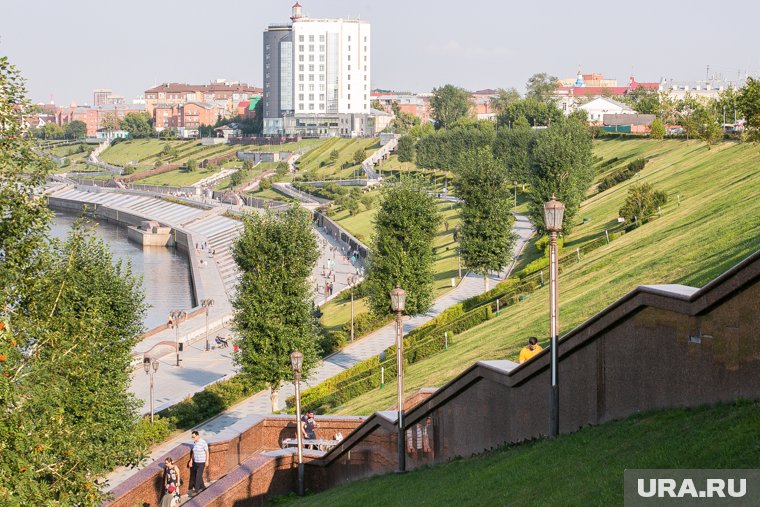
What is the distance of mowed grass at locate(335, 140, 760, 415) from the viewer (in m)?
25.7

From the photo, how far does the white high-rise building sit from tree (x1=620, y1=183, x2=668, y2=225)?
443 ft

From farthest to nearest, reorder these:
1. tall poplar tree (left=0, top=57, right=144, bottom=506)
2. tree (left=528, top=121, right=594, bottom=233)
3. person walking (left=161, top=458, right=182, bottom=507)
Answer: tree (left=528, top=121, right=594, bottom=233) < person walking (left=161, top=458, right=182, bottom=507) < tall poplar tree (left=0, top=57, right=144, bottom=506)

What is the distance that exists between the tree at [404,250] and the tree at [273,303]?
6.85m

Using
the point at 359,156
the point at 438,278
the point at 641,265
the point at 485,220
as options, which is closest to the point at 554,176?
the point at 485,220

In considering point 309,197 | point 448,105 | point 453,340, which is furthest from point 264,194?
point 453,340

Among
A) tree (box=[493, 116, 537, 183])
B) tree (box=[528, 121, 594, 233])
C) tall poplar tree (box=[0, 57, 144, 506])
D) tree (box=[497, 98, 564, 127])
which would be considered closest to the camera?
tall poplar tree (box=[0, 57, 144, 506])

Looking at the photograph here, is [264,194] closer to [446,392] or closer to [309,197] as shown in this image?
[309,197]

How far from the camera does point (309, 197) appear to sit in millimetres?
121938

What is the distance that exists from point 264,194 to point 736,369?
126 metres

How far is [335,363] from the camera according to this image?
41.1 metres

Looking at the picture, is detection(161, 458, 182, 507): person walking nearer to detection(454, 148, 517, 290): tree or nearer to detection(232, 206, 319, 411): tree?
detection(232, 206, 319, 411): tree

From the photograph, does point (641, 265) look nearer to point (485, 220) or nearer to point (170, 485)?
point (170, 485)

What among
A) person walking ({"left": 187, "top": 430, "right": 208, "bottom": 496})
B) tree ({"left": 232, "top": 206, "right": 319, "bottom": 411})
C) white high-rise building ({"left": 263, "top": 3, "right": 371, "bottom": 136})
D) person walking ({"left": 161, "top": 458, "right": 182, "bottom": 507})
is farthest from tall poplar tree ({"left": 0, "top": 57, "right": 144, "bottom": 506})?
white high-rise building ({"left": 263, "top": 3, "right": 371, "bottom": 136})

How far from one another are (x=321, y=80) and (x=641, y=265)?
15565 centimetres
